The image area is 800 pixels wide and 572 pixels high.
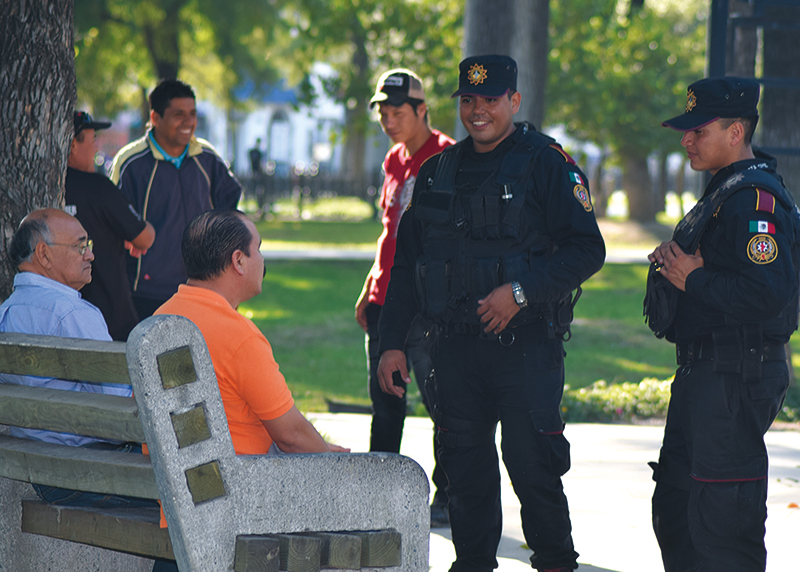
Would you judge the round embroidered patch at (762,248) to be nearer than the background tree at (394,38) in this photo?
Yes

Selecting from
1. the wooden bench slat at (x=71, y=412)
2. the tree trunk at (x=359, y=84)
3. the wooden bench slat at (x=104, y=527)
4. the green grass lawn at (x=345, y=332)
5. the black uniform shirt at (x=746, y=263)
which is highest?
the tree trunk at (x=359, y=84)

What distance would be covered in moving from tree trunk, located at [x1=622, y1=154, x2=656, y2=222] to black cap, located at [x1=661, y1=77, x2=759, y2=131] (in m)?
25.8

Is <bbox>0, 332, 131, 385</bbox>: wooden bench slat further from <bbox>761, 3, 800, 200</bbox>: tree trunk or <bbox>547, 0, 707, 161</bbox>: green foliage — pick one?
<bbox>547, 0, 707, 161</bbox>: green foliage

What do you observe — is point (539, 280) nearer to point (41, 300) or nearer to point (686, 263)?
point (686, 263)

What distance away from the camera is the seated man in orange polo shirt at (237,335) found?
8.93 ft

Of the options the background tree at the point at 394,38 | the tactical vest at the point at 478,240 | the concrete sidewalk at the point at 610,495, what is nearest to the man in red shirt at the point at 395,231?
the concrete sidewalk at the point at 610,495

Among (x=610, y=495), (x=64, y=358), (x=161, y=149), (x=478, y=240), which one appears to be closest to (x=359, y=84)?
(x=161, y=149)

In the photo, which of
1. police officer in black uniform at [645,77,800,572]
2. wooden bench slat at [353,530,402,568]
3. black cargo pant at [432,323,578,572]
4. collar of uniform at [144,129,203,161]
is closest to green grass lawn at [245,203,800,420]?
collar of uniform at [144,129,203,161]

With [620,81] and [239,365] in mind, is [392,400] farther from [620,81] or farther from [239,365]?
[620,81]

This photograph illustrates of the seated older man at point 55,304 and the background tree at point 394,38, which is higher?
the background tree at point 394,38

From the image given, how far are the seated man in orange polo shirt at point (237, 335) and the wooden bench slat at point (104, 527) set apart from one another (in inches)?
12.7

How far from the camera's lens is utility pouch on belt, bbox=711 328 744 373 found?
10.8 feet

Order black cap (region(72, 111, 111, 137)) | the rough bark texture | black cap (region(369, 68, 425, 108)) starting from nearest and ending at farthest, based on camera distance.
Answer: black cap (region(369, 68, 425, 108)) < black cap (region(72, 111, 111, 137)) < the rough bark texture

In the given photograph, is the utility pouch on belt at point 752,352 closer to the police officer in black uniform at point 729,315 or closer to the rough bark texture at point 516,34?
the police officer in black uniform at point 729,315
